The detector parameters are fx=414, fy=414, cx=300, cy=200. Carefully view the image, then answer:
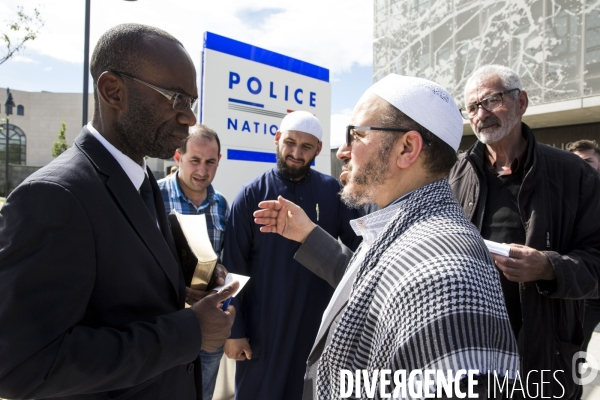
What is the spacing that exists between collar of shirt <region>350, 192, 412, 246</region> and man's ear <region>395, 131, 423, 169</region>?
0.13 meters

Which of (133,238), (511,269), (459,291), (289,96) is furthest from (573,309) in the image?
(289,96)

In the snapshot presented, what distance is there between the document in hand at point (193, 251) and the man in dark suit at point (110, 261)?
0.27ft

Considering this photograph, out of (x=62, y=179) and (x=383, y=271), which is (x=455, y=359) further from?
(x=62, y=179)

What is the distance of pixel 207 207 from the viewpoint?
11.2 feet

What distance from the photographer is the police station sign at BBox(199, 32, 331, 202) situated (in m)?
3.99

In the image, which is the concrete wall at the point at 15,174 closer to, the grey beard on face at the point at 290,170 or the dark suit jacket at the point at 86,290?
the grey beard on face at the point at 290,170

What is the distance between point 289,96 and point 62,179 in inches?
155

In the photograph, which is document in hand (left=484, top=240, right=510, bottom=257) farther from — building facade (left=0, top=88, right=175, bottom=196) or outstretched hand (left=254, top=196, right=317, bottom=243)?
building facade (left=0, top=88, right=175, bottom=196)

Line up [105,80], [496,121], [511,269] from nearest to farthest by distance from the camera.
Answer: [105,80] → [511,269] → [496,121]

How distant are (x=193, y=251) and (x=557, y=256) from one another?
1.89 meters

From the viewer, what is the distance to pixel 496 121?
2.71 m

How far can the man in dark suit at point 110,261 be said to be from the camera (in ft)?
3.69

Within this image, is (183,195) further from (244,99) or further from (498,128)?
(498,128)

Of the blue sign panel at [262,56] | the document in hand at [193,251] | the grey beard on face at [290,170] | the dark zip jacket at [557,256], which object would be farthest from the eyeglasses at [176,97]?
the blue sign panel at [262,56]
